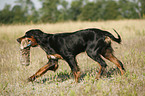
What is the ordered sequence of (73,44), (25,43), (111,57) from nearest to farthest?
(25,43), (73,44), (111,57)

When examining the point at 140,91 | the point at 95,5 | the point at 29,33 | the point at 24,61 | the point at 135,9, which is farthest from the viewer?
the point at 95,5

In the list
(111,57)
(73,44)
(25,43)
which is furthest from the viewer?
(111,57)

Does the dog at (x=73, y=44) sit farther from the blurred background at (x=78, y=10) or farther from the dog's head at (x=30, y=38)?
the blurred background at (x=78, y=10)

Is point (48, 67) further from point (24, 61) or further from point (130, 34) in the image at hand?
point (130, 34)

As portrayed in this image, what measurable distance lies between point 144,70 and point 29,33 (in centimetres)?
293

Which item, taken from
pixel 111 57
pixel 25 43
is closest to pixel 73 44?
pixel 111 57

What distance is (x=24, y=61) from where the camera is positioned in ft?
15.8

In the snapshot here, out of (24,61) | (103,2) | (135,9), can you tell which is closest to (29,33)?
(24,61)

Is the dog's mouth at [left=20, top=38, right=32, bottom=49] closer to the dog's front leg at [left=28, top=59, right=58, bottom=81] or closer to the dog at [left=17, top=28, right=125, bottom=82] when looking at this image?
the dog at [left=17, top=28, right=125, bottom=82]

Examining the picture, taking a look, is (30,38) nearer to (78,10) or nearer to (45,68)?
(45,68)

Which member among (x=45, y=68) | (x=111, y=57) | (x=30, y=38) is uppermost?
(x=30, y=38)

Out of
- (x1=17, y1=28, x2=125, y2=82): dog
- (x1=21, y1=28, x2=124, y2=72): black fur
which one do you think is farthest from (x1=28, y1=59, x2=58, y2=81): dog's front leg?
(x1=21, y1=28, x2=124, y2=72): black fur

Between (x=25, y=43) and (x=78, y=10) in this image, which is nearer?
(x=25, y=43)

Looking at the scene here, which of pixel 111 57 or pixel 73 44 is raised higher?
pixel 73 44
